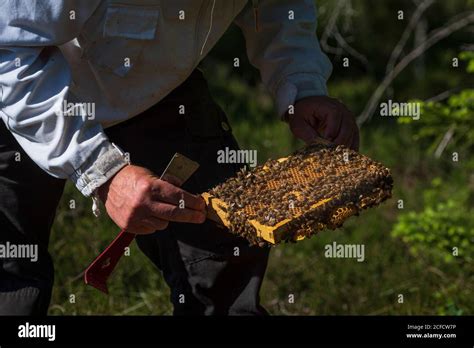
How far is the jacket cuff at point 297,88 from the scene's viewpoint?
283 cm

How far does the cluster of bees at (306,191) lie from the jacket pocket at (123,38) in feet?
1.46

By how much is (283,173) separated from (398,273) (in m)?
1.70

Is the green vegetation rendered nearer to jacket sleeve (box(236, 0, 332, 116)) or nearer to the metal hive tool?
jacket sleeve (box(236, 0, 332, 116))

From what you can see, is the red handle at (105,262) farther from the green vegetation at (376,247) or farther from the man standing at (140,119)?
the green vegetation at (376,247)

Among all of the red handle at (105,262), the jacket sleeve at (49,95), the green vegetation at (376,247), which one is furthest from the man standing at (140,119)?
the green vegetation at (376,247)

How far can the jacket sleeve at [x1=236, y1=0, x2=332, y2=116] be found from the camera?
285 cm

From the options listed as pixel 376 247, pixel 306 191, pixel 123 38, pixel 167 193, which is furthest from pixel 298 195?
pixel 376 247

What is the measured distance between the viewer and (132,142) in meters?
2.65

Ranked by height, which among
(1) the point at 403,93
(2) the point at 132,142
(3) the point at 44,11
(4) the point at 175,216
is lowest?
(4) the point at 175,216

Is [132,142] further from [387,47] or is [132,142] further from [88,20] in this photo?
[387,47]

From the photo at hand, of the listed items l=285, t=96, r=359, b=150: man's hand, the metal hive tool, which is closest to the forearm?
the metal hive tool

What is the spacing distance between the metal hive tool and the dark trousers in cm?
28

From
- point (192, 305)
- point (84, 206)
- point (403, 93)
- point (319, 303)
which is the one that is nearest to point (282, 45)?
point (192, 305)

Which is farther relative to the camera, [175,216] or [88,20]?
[88,20]
